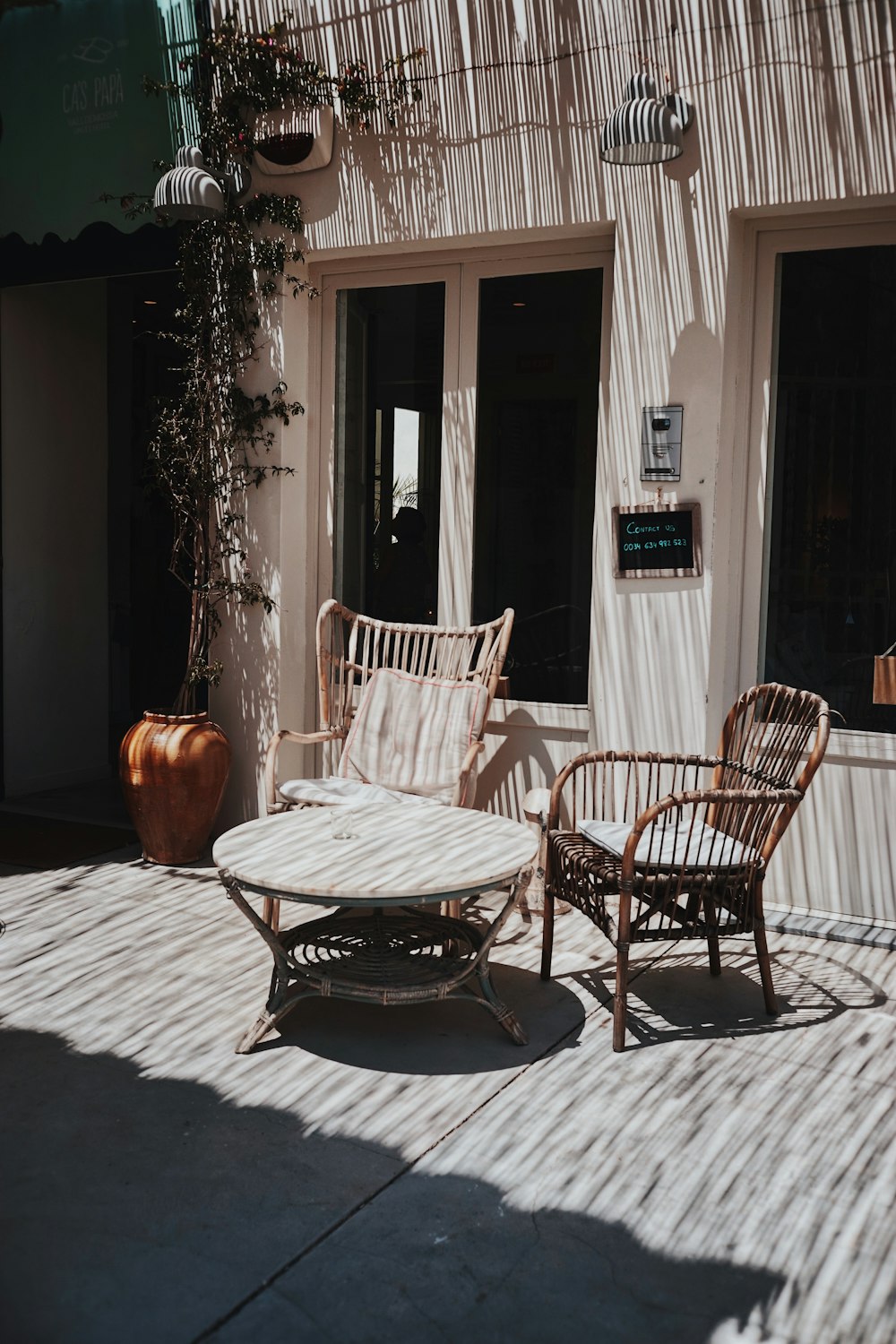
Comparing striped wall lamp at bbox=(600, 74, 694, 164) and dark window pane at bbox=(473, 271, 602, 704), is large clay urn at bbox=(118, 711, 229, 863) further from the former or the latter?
striped wall lamp at bbox=(600, 74, 694, 164)

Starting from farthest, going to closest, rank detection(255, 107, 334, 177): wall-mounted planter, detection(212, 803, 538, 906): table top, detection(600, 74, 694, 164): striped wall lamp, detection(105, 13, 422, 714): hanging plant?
detection(105, 13, 422, 714): hanging plant < detection(255, 107, 334, 177): wall-mounted planter < detection(600, 74, 694, 164): striped wall lamp < detection(212, 803, 538, 906): table top

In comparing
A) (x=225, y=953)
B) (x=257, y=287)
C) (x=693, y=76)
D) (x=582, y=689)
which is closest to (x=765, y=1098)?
(x=225, y=953)

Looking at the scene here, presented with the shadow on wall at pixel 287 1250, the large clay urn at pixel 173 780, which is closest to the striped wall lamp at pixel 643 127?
the large clay urn at pixel 173 780

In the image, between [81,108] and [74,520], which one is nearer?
[81,108]

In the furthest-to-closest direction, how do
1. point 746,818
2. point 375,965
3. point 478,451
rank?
1. point 478,451
2. point 746,818
3. point 375,965

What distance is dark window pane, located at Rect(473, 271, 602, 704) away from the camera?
4660 millimetres

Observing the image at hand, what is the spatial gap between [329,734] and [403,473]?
1160 millimetres

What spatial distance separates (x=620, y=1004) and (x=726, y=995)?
21.6 inches

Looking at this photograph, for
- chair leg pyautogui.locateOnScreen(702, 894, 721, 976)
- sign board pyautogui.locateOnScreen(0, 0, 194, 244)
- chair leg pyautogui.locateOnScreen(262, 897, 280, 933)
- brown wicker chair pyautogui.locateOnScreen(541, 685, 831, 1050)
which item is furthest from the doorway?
chair leg pyautogui.locateOnScreen(702, 894, 721, 976)

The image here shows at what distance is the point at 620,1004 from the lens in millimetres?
3131

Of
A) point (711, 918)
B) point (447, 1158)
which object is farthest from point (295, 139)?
point (447, 1158)

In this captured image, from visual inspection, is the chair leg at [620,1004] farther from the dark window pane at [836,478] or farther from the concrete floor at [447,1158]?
the dark window pane at [836,478]

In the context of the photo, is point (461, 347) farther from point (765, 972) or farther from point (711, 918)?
point (765, 972)

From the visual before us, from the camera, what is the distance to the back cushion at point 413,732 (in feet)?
14.5
